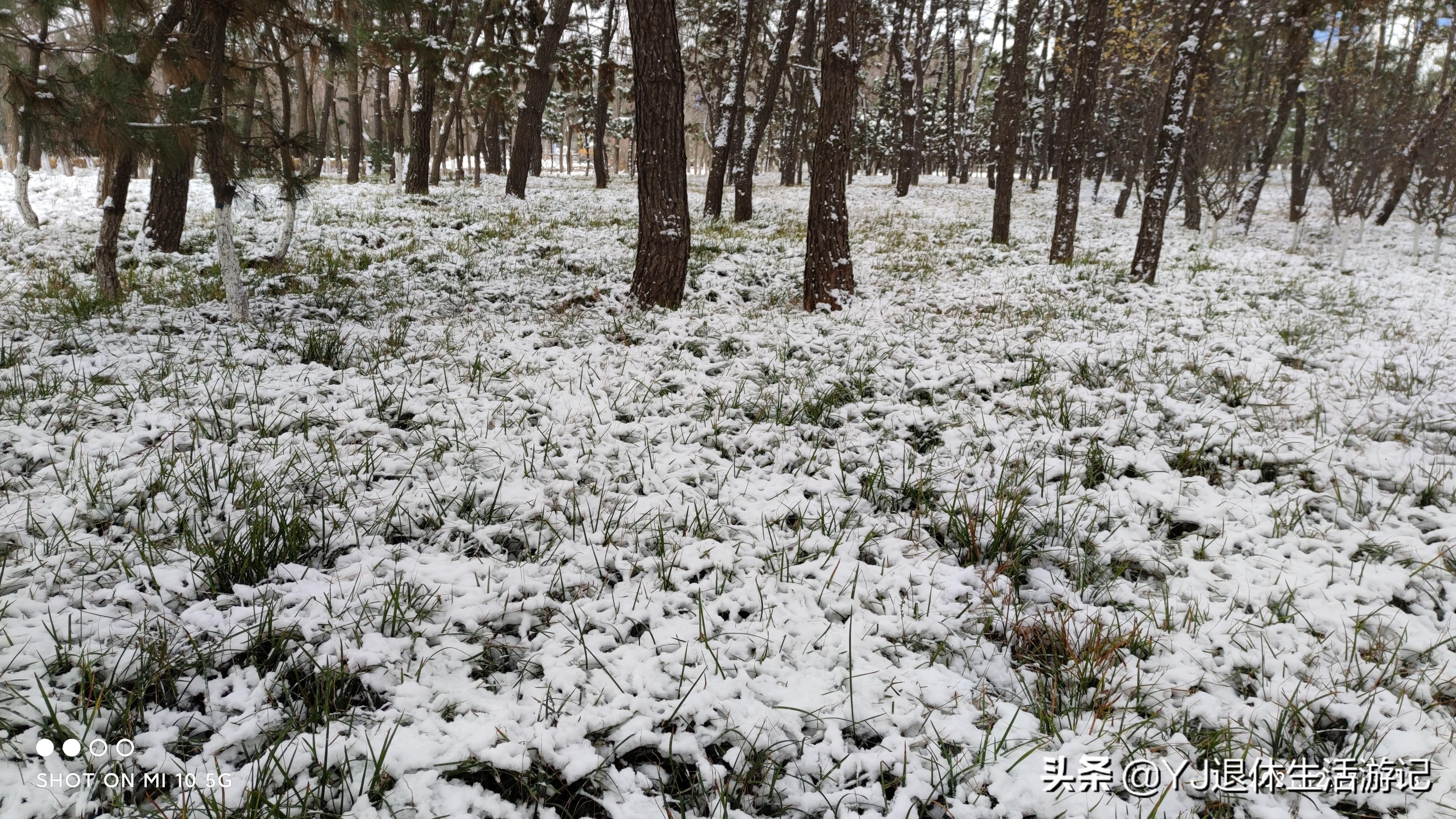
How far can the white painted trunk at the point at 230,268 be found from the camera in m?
4.82

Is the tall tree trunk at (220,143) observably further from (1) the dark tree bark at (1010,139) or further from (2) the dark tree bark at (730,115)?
(1) the dark tree bark at (1010,139)

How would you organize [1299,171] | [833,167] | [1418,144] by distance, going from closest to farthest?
[833,167]
[1418,144]
[1299,171]

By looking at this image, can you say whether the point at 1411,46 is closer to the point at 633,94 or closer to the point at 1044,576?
the point at 633,94

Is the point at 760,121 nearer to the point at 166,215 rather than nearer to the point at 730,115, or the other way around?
the point at 730,115

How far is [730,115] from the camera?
41.0 ft

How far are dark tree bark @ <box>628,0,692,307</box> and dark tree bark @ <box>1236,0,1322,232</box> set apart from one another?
16.4 m

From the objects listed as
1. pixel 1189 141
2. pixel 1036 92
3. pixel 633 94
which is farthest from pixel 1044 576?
pixel 1036 92

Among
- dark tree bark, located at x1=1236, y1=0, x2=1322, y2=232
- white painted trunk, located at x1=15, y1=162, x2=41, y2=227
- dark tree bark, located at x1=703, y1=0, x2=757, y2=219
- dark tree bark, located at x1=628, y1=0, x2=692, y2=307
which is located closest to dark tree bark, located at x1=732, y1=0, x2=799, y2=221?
dark tree bark, located at x1=703, y1=0, x2=757, y2=219

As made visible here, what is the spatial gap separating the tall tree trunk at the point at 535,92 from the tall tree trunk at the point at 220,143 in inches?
390

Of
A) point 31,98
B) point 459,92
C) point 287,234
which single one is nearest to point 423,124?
point 459,92

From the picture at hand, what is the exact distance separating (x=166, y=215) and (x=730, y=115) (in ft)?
30.9

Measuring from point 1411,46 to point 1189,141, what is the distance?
1367cm

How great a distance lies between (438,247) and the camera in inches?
341

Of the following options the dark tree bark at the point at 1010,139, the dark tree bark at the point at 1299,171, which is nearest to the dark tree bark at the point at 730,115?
the dark tree bark at the point at 1010,139
